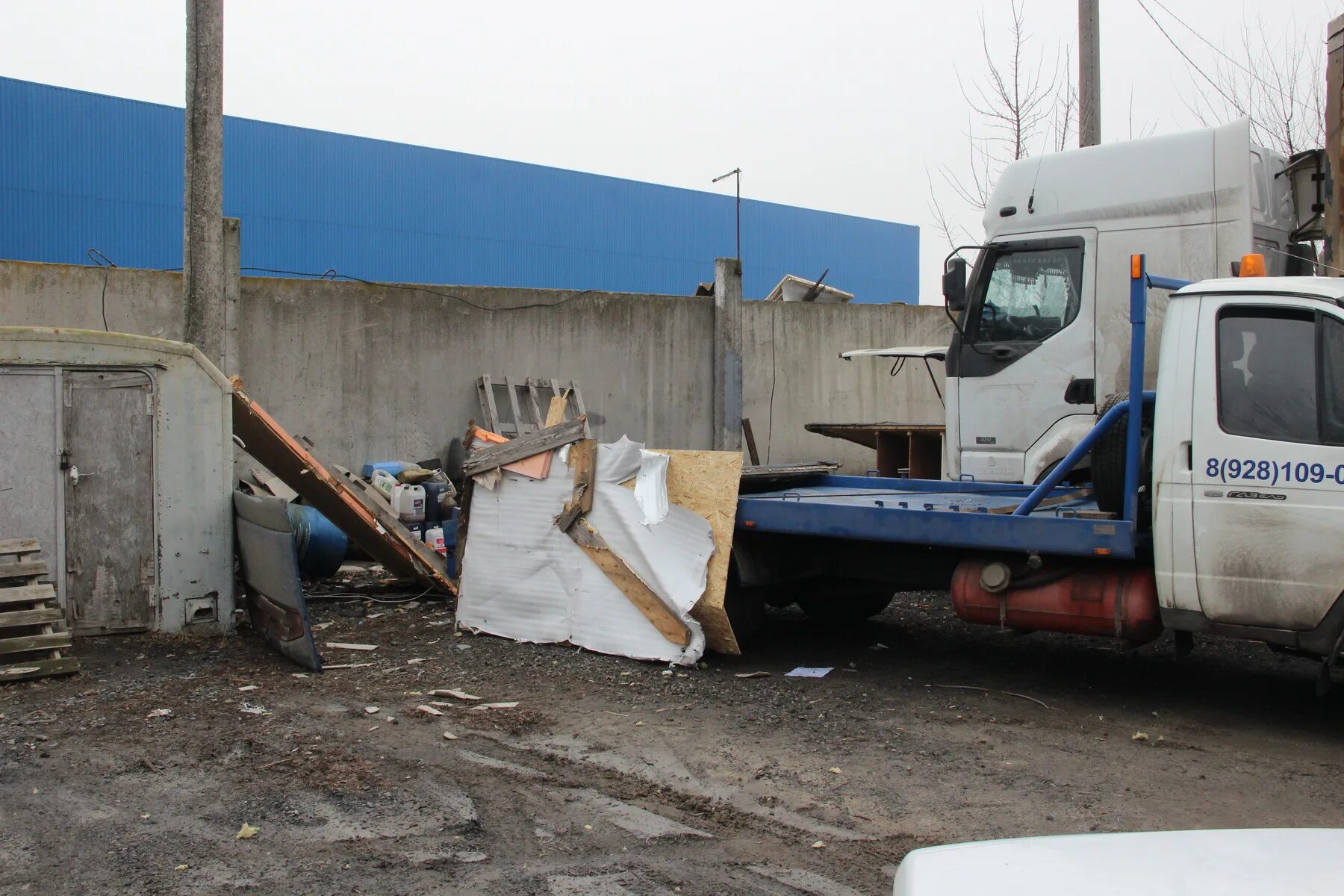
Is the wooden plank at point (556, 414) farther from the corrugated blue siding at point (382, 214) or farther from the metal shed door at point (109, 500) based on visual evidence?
the corrugated blue siding at point (382, 214)

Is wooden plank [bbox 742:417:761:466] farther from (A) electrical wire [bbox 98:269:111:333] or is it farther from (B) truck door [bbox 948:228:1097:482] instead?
(A) electrical wire [bbox 98:269:111:333]

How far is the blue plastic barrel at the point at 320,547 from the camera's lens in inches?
385

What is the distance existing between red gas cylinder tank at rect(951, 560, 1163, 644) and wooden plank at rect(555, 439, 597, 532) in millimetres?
2370

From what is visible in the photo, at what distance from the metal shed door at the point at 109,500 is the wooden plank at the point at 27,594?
669 millimetres

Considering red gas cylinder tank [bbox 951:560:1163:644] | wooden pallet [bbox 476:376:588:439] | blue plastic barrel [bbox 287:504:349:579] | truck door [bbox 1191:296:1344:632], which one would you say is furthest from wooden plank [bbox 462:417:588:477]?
wooden pallet [bbox 476:376:588:439]

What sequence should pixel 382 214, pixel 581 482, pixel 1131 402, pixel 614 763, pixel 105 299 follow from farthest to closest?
pixel 382 214 → pixel 105 299 → pixel 581 482 → pixel 1131 402 → pixel 614 763

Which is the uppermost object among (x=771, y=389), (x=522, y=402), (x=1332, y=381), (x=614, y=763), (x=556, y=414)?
(x=771, y=389)

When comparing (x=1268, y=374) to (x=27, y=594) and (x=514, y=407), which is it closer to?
(x=27, y=594)

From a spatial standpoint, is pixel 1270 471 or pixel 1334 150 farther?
pixel 1334 150

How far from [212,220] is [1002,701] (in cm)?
841

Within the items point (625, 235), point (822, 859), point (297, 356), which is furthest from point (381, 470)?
point (625, 235)

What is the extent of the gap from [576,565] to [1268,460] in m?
4.08

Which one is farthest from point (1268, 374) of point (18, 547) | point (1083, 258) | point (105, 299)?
point (105, 299)

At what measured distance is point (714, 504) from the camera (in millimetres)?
7031
